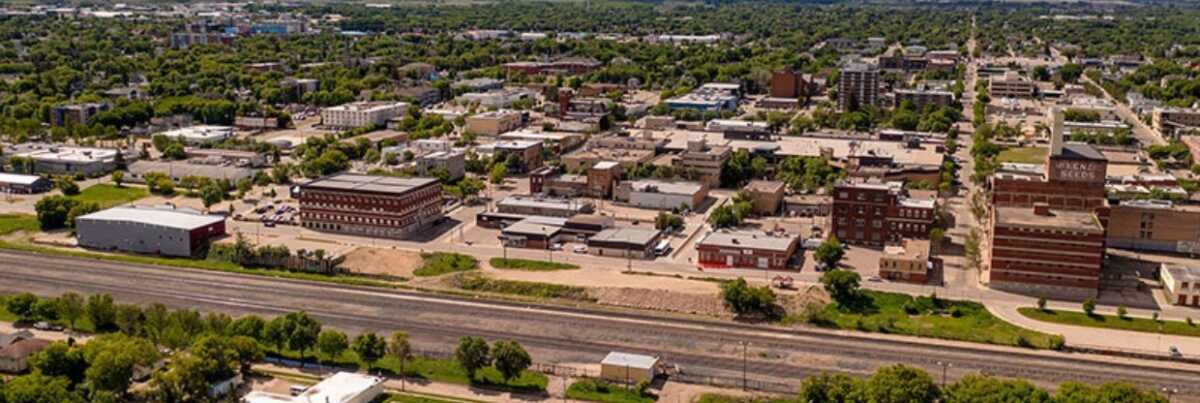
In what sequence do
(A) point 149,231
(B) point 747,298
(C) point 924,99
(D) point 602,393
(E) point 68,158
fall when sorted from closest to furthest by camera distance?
(D) point 602,393 → (B) point 747,298 → (A) point 149,231 → (E) point 68,158 → (C) point 924,99

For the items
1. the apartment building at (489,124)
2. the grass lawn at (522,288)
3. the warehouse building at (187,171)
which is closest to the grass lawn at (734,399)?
the grass lawn at (522,288)

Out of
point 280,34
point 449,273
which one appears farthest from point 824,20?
point 449,273

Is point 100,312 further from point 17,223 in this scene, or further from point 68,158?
point 68,158

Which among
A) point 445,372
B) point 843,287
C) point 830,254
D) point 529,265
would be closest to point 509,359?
point 445,372

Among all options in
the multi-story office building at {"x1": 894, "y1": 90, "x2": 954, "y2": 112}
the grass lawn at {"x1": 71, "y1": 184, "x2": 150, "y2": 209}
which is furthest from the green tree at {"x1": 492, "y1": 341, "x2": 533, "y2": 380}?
the multi-story office building at {"x1": 894, "y1": 90, "x2": 954, "y2": 112}

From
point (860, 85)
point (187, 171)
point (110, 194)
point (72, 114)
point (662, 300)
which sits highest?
point (860, 85)

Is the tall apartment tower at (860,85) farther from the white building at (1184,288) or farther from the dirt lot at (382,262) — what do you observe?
the dirt lot at (382,262)

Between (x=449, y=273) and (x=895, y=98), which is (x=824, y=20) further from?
(x=449, y=273)
